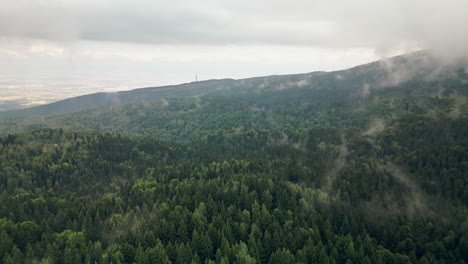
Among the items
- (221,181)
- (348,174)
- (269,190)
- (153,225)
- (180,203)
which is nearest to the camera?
(153,225)

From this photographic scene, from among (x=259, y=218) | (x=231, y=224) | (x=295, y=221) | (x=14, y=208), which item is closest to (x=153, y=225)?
(x=231, y=224)

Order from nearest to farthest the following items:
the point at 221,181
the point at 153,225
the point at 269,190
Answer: the point at 153,225, the point at 269,190, the point at 221,181

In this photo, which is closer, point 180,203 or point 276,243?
point 276,243

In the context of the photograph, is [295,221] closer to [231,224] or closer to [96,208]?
[231,224]

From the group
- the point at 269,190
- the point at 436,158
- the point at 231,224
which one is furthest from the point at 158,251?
the point at 436,158

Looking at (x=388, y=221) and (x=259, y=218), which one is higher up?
(x=259, y=218)

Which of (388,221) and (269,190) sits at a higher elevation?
(269,190)

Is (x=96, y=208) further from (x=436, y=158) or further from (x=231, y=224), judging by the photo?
(x=436, y=158)

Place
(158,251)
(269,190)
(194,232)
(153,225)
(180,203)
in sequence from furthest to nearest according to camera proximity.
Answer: (269,190), (180,203), (153,225), (194,232), (158,251)

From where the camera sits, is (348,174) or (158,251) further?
(348,174)
